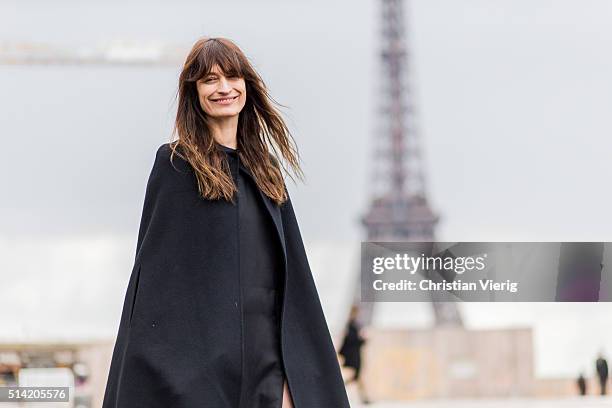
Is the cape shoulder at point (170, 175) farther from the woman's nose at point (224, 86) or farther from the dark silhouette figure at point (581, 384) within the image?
the dark silhouette figure at point (581, 384)

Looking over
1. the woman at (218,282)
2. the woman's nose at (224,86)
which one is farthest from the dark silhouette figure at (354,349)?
the woman's nose at (224,86)

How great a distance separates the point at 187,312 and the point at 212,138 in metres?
0.34

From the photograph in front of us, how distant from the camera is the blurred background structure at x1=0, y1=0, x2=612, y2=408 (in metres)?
5.12

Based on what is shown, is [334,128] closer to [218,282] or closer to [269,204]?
[269,204]

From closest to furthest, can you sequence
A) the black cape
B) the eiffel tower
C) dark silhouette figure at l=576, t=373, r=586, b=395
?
the black cape, the eiffel tower, dark silhouette figure at l=576, t=373, r=586, b=395

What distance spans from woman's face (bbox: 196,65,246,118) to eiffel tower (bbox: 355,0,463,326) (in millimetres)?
2645

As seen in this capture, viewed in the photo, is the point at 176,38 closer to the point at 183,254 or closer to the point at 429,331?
the point at 429,331

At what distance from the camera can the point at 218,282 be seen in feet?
7.30

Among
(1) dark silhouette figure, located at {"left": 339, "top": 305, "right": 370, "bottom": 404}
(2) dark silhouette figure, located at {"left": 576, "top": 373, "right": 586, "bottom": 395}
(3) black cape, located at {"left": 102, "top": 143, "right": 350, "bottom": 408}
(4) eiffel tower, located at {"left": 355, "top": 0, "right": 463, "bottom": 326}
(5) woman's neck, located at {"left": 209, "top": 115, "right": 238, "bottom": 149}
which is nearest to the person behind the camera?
(3) black cape, located at {"left": 102, "top": 143, "right": 350, "bottom": 408}

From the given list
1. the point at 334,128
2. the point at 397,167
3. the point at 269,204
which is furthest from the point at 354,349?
the point at 269,204

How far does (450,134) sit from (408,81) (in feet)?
0.96

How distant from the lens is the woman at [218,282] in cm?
221

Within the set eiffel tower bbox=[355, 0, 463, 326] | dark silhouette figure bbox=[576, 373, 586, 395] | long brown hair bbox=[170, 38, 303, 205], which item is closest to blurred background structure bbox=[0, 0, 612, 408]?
eiffel tower bbox=[355, 0, 463, 326]

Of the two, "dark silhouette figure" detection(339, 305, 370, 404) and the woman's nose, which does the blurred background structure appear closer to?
"dark silhouette figure" detection(339, 305, 370, 404)
